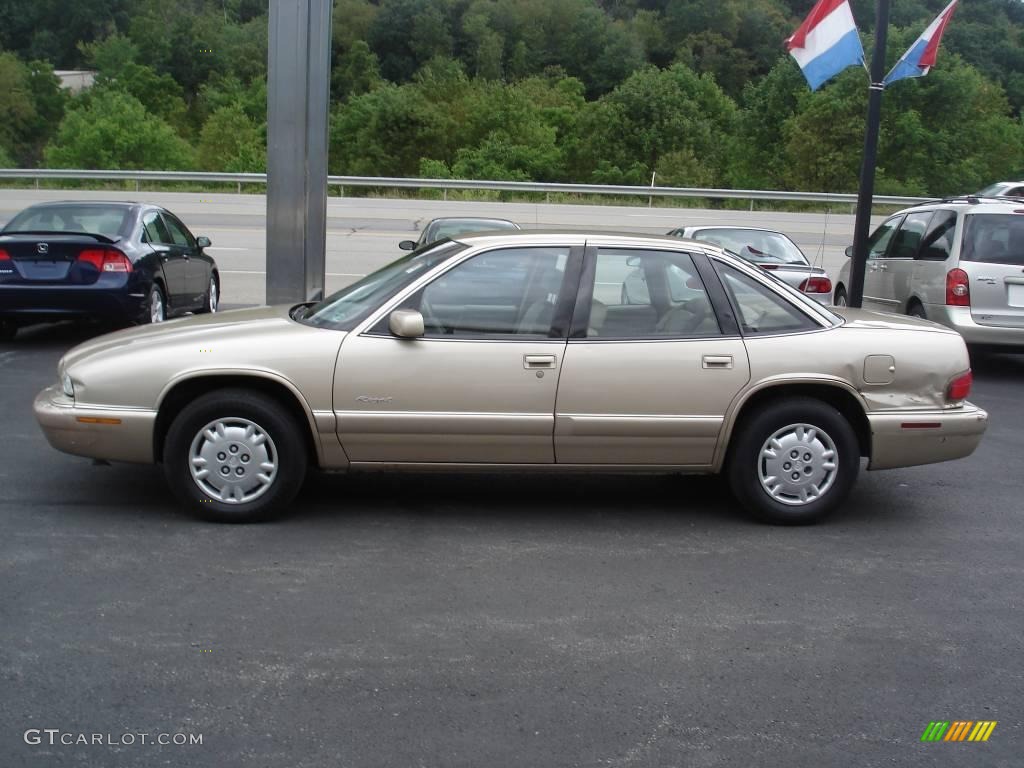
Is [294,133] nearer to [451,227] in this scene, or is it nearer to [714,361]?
[451,227]

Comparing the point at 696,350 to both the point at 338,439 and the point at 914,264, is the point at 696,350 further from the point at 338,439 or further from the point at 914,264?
the point at 914,264

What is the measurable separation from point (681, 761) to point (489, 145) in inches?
2019

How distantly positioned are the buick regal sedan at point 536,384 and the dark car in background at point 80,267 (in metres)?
4.95

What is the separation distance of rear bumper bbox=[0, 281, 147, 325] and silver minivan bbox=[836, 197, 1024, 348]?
25.6 feet

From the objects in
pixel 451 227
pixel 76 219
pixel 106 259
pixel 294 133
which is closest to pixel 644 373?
pixel 294 133

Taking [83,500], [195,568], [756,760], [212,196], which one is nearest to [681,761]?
[756,760]

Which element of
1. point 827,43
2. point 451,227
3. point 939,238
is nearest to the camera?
point 939,238

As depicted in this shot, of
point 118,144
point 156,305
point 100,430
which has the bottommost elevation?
point 100,430

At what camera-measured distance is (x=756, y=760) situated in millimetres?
3420

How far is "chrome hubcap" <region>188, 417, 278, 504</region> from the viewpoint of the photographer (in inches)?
218

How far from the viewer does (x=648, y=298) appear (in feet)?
19.4

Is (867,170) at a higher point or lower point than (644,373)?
higher

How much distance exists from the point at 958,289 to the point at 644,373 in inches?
238

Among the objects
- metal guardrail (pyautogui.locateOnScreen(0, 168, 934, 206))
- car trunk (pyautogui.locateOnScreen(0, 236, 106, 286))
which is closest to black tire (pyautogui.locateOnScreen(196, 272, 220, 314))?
car trunk (pyautogui.locateOnScreen(0, 236, 106, 286))
